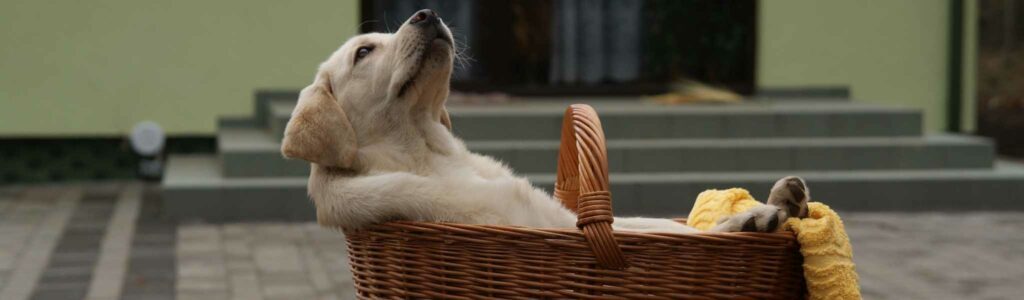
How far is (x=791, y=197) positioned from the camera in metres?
3.11

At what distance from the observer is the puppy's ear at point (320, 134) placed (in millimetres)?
3221

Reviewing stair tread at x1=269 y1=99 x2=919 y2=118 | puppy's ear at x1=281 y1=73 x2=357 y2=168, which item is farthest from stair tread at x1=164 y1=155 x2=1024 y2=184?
puppy's ear at x1=281 y1=73 x2=357 y2=168

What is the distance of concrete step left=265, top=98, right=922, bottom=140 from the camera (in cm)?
955

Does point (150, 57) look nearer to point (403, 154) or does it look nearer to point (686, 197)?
point (686, 197)

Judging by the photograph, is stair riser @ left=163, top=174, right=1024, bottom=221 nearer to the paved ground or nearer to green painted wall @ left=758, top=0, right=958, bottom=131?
the paved ground

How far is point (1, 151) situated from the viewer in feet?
34.5

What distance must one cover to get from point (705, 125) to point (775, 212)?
264 inches

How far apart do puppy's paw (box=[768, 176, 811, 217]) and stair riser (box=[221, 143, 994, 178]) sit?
6.06 meters

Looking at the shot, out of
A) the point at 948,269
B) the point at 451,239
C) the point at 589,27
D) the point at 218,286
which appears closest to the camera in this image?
the point at 451,239

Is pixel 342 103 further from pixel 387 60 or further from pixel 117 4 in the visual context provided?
pixel 117 4

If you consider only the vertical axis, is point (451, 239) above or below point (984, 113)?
above

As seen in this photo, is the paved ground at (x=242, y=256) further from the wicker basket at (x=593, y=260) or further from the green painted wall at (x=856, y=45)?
the wicker basket at (x=593, y=260)

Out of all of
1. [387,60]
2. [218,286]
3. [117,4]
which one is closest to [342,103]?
[387,60]

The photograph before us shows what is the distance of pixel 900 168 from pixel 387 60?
22.2 ft
